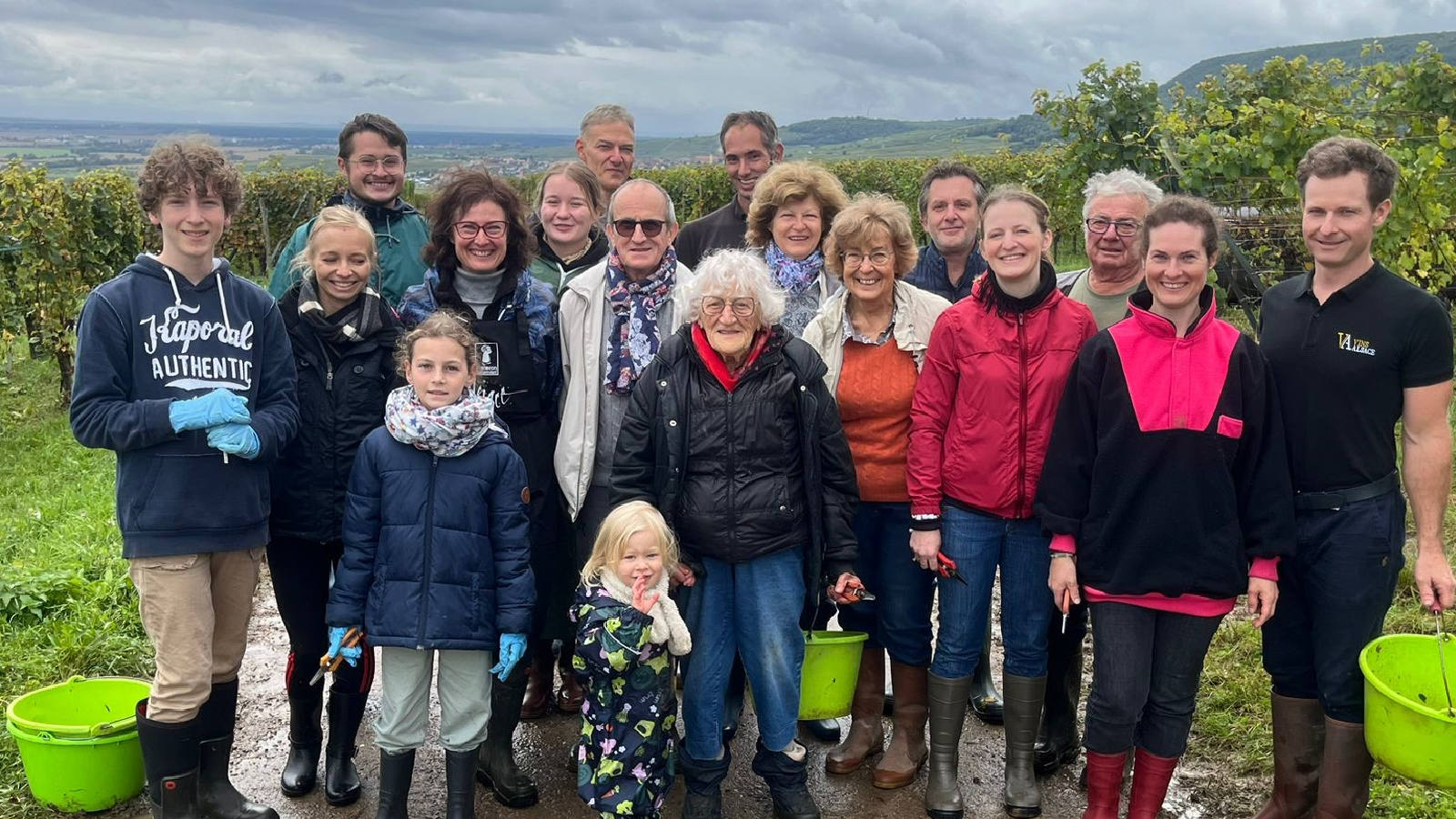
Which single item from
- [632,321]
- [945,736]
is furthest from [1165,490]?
[632,321]

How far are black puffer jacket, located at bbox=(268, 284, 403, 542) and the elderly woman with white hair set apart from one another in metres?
0.93

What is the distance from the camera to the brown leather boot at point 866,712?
4113 mm

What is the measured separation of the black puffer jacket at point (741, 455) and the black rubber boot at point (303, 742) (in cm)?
140

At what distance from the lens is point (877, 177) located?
26234 millimetres

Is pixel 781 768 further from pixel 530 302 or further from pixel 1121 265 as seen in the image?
pixel 1121 265

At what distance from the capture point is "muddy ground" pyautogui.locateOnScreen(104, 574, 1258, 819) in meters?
3.78

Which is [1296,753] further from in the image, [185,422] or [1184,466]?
[185,422]

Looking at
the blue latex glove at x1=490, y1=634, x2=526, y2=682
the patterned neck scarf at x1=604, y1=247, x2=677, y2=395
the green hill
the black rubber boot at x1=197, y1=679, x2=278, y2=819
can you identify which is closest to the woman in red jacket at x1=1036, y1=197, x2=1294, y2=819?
the patterned neck scarf at x1=604, y1=247, x2=677, y2=395

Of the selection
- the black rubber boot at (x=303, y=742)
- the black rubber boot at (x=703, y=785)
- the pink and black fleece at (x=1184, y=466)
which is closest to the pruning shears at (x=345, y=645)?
the black rubber boot at (x=303, y=742)

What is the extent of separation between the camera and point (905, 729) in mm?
4027

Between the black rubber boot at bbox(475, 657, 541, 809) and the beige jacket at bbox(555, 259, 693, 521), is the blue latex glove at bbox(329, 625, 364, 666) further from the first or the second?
the beige jacket at bbox(555, 259, 693, 521)

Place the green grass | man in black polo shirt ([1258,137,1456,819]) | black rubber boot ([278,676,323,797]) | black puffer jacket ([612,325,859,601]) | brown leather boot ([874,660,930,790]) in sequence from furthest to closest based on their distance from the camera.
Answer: the green grass, brown leather boot ([874,660,930,790]), black rubber boot ([278,676,323,797]), black puffer jacket ([612,325,859,601]), man in black polo shirt ([1258,137,1456,819])

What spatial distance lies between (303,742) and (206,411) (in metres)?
1.41

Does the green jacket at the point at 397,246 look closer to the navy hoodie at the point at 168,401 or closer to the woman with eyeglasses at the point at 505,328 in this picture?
the woman with eyeglasses at the point at 505,328
